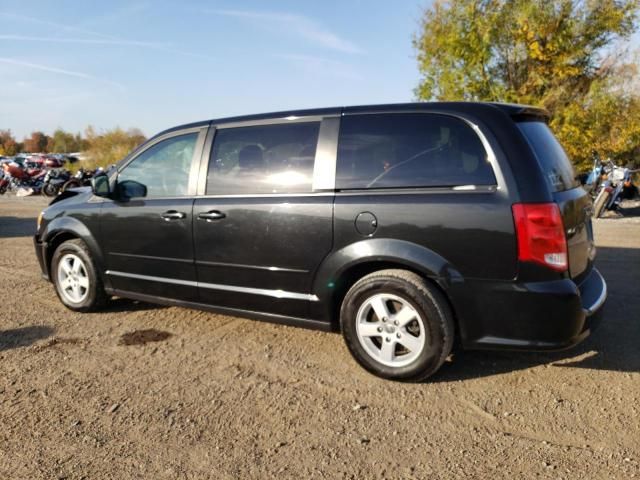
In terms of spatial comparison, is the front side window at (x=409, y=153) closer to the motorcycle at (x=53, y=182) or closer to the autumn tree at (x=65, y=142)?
the motorcycle at (x=53, y=182)

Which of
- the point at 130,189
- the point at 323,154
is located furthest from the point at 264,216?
the point at 130,189

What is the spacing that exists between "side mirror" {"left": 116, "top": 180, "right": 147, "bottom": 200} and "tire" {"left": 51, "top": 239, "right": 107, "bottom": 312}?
0.70 meters

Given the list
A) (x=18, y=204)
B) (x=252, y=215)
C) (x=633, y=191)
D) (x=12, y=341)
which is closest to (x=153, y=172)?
(x=252, y=215)

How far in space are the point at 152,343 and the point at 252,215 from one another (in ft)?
4.51

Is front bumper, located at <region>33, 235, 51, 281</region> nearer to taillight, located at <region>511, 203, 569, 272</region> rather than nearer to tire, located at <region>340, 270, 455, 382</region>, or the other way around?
tire, located at <region>340, 270, 455, 382</region>

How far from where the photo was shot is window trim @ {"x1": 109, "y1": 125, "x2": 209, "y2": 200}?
13.6 feet

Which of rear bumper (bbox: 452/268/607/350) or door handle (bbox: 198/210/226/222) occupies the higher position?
door handle (bbox: 198/210/226/222)

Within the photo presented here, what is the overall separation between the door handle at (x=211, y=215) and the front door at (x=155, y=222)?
0.13 m

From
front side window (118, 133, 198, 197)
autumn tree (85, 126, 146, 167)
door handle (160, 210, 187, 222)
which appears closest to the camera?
door handle (160, 210, 187, 222)

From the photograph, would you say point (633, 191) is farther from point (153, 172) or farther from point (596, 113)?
point (153, 172)

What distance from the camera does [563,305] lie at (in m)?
2.91

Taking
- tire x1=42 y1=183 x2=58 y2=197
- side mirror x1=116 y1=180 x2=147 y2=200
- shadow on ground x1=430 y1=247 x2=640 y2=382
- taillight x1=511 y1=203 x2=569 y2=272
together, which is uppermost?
side mirror x1=116 y1=180 x2=147 y2=200

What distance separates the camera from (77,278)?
4.86m

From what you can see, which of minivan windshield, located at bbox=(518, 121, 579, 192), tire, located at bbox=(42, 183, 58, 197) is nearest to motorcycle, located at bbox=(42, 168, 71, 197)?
tire, located at bbox=(42, 183, 58, 197)
